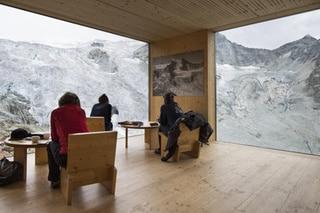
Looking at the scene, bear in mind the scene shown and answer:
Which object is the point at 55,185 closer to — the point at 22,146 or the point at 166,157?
the point at 22,146

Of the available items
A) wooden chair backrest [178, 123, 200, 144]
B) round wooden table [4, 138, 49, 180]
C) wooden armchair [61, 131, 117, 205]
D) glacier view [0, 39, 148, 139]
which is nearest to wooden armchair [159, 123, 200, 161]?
wooden chair backrest [178, 123, 200, 144]

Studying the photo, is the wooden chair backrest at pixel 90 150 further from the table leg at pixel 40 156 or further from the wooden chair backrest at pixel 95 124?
the table leg at pixel 40 156

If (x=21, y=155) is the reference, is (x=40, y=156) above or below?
below

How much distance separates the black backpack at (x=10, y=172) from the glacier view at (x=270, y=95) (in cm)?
429

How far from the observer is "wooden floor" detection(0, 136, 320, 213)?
226 centimetres

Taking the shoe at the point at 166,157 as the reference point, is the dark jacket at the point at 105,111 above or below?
above

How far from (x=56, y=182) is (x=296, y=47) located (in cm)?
486

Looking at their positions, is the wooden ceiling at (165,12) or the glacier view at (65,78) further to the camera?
the glacier view at (65,78)

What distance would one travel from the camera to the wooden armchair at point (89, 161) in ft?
7.53

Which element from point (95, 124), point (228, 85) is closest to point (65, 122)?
point (95, 124)

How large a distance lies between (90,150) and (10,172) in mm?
1297

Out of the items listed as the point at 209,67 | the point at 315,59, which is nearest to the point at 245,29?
the point at 209,67

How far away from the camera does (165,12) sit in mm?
4504

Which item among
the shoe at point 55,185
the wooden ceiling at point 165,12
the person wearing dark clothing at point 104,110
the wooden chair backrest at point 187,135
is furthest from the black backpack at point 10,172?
the wooden ceiling at point 165,12
